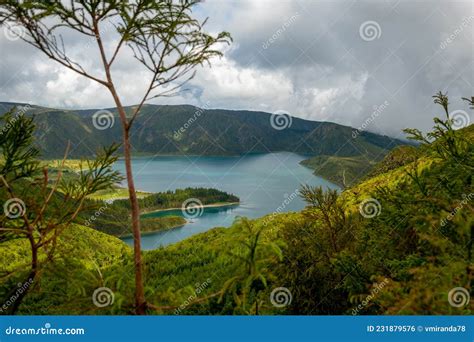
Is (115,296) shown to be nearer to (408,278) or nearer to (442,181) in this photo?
(408,278)

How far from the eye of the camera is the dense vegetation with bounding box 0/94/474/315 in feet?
12.6

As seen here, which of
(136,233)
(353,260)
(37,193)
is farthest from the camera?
(353,260)

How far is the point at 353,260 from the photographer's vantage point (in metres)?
8.41

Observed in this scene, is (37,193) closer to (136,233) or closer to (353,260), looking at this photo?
(136,233)

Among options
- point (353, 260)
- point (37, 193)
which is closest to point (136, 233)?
point (37, 193)

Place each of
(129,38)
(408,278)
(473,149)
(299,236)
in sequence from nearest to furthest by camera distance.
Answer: (129,38) → (408,278) → (473,149) → (299,236)

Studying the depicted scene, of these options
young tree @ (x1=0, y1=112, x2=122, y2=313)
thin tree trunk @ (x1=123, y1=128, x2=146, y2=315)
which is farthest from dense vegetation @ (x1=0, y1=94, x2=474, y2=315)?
young tree @ (x1=0, y1=112, x2=122, y2=313)

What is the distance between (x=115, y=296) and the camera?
3.71m

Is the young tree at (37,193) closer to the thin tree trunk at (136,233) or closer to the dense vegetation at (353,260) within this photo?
the dense vegetation at (353,260)

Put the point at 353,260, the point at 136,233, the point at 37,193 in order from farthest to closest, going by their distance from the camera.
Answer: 1. the point at 353,260
2. the point at 37,193
3. the point at 136,233

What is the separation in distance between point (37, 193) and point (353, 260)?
6578 millimetres

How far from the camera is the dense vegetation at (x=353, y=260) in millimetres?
3838
